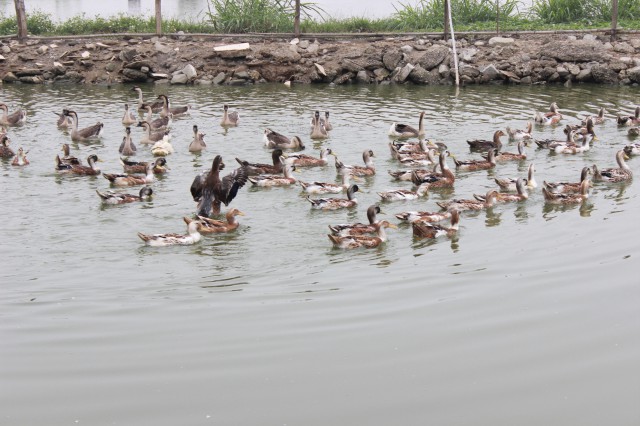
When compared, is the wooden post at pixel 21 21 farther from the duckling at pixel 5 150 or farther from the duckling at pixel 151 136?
the duckling at pixel 5 150

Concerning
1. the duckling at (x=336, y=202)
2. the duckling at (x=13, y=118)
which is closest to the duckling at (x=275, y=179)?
the duckling at (x=336, y=202)

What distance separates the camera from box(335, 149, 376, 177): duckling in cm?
1680

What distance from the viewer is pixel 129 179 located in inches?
662

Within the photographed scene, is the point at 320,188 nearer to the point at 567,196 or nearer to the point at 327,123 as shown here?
the point at 567,196

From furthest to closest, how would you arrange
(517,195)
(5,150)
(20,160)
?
(5,150), (20,160), (517,195)

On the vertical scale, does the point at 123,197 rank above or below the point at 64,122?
below

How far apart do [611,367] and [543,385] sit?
32.8 inches

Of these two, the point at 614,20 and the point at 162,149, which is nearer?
the point at 162,149

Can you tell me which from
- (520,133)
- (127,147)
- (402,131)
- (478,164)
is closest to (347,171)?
(478,164)

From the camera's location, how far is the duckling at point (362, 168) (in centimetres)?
1680

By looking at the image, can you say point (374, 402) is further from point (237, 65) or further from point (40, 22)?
point (40, 22)

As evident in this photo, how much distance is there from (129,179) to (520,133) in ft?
27.2

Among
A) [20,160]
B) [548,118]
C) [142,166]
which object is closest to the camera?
[142,166]

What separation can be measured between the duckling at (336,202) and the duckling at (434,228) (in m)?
1.74
